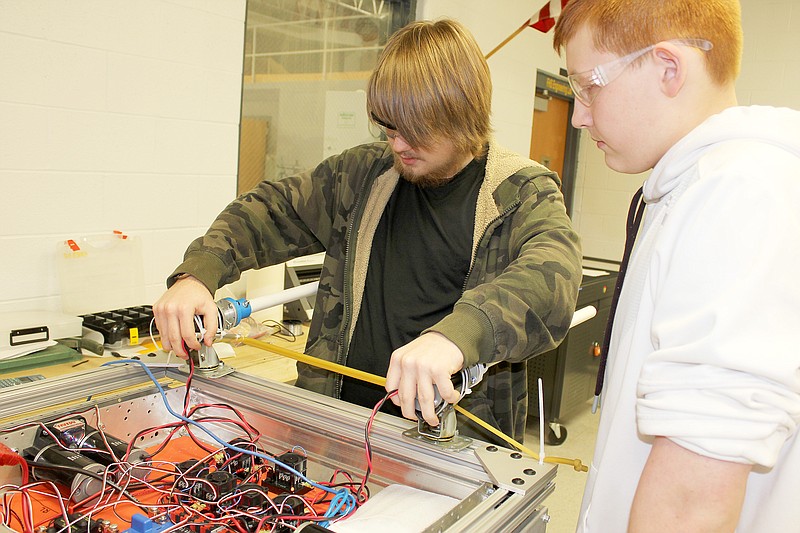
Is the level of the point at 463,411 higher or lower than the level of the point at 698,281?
lower

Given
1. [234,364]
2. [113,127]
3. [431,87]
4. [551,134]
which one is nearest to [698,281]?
[431,87]

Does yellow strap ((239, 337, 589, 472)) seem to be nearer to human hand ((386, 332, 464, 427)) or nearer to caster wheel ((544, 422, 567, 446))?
human hand ((386, 332, 464, 427))

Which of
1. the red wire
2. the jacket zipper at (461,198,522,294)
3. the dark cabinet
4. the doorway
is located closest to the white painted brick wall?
the red wire

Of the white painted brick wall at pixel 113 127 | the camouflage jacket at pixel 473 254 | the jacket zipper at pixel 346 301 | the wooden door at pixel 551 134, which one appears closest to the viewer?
the camouflage jacket at pixel 473 254

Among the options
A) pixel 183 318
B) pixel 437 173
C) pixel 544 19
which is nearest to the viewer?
pixel 183 318

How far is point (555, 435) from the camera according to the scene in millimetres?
3385

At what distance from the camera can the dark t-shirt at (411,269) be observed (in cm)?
136

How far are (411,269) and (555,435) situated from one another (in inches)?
90.6

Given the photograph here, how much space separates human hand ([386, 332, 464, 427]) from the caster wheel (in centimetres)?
270

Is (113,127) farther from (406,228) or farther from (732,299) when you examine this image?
(732,299)

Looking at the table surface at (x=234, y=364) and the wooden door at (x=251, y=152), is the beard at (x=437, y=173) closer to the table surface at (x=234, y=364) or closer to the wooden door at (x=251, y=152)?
the table surface at (x=234, y=364)

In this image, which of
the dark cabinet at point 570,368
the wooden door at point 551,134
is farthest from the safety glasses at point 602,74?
the wooden door at point 551,134

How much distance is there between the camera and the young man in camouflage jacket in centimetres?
125

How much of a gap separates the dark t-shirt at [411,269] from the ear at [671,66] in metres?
0.63
